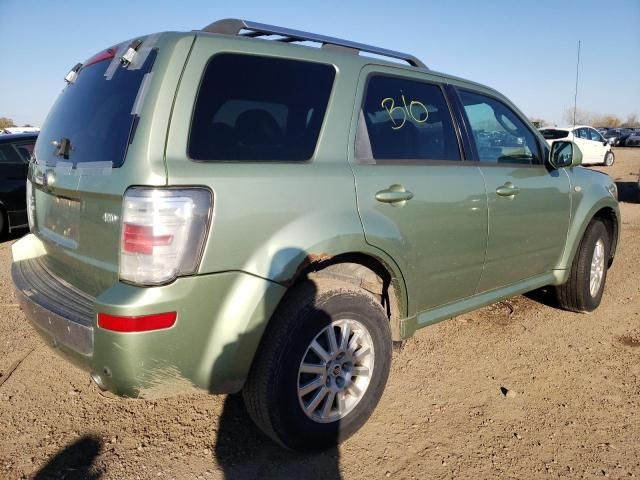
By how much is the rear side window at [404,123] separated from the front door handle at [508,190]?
1.30 feet

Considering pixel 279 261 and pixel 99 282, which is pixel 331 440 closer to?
pixel 279 261

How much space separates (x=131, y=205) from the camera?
190 cm

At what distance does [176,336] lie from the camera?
195cm

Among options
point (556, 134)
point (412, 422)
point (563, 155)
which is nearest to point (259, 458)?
point (412, 422)

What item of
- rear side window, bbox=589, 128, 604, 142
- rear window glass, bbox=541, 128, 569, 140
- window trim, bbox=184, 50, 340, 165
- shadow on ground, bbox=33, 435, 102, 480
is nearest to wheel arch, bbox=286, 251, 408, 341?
window trim, bbox=184, 50, 340, 165

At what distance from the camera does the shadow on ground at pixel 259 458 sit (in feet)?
7.63

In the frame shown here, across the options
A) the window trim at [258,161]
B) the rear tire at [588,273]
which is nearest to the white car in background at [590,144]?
the rear tire at [588,273]

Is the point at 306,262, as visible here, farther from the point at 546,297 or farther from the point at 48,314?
the point at 546,297

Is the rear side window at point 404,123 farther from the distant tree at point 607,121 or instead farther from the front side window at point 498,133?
the distant tree at point 607,121

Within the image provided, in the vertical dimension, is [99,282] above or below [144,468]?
above

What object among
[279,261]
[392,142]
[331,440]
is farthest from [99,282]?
[392,142]

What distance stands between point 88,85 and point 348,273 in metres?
1.67

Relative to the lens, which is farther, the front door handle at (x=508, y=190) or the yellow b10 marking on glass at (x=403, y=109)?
the front door handle at (x=508, y=190)

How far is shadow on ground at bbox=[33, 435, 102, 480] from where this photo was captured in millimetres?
2273
